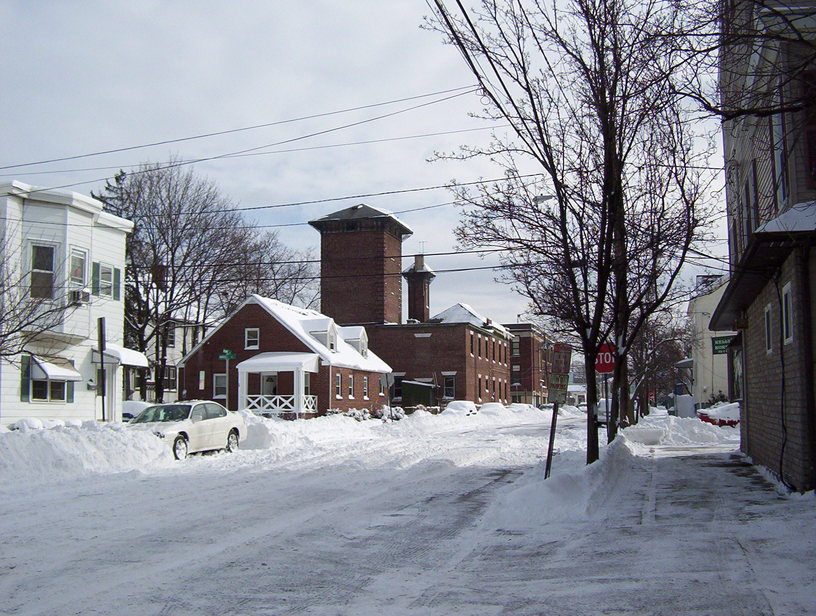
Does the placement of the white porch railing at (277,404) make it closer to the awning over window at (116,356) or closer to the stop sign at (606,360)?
the awning over window at (116,356)

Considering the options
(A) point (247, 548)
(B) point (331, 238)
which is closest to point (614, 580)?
(A) point (247, 548)

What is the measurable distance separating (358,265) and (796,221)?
5447 centimetres

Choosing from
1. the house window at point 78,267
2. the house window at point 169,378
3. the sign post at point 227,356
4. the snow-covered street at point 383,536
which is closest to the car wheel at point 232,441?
the snow-covered street at point 383,536

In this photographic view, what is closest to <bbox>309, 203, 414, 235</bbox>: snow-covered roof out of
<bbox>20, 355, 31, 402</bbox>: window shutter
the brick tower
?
the brick tower

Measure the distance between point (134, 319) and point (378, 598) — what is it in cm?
4143

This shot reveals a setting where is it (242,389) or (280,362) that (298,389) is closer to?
(280,362)

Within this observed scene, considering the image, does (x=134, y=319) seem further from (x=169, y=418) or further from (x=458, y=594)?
(x=458, y=594)

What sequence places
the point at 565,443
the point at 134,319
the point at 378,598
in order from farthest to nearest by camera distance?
the point at 134,319, the point at 565,443, the point at 378,598

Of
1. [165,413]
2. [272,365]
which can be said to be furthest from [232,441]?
[272,365]

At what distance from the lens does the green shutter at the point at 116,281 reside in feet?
99.5

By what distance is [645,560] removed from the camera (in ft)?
26.1

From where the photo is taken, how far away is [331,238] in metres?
65.1

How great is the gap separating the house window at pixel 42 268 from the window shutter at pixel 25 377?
87.3 inches

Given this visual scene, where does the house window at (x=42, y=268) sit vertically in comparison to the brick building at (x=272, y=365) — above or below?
above
